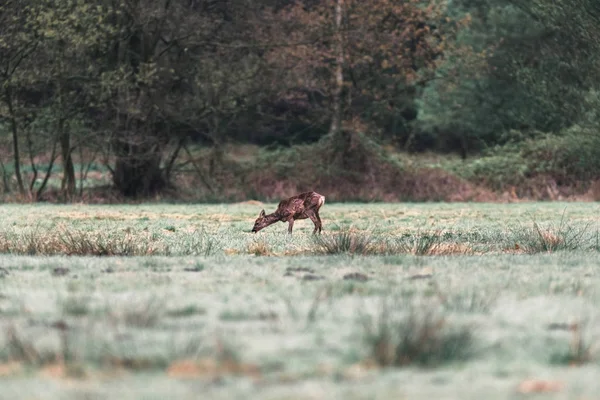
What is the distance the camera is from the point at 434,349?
5.21 m

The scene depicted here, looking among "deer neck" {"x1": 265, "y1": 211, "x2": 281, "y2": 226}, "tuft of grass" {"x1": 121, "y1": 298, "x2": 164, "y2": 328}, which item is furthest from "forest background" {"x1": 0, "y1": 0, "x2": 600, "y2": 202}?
"tuft of grass" {"x1": 121, "y1": 298, "x2": 164, "y2": 328}

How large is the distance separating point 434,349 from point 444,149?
54.5 meters

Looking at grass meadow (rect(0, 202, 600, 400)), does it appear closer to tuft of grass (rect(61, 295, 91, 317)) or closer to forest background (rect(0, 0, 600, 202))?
tuft of grass (rect(61, 295, 91, 317))

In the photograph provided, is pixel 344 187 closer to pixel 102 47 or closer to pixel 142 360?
pixel 102 47

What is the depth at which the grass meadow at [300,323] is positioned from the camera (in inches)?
182

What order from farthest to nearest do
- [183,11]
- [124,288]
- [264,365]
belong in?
[183,11] < [124,288] < [264,365]

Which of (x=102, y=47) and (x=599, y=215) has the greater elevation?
(x=102, y=47)

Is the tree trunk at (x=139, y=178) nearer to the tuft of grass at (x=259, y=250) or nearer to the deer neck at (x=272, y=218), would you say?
the deer neck at (x=272, y=218)

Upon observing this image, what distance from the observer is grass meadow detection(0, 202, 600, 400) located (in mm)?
4613

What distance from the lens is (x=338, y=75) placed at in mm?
35344

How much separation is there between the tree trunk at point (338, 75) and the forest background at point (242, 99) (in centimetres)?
5

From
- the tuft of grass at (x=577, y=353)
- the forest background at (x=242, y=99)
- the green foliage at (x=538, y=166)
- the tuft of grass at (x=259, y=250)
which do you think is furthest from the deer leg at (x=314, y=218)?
the green foliage at (x=538, y=166)

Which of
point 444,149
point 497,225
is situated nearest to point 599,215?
point 497,225

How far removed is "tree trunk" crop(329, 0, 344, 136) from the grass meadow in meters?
22.7
